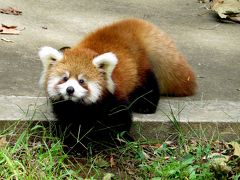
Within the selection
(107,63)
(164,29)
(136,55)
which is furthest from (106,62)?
(164,29)

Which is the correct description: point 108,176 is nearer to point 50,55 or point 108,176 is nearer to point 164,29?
point 50,55

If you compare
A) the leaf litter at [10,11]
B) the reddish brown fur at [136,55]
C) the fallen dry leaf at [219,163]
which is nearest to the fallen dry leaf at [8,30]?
the leaf litter at [10,11]

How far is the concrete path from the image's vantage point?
3.85 metres

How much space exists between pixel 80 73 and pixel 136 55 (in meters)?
0.65

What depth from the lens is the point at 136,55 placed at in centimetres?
396

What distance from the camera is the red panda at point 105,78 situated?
135 inches

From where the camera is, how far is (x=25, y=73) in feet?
14.4

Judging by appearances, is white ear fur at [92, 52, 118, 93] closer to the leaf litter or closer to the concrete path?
the concrete path

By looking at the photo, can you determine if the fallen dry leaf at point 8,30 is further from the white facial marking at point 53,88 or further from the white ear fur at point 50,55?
the white facial marking at point 53,88

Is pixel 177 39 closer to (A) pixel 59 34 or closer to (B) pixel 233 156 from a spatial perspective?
(A) pixel 59 34

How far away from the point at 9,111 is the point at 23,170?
61 centimetres

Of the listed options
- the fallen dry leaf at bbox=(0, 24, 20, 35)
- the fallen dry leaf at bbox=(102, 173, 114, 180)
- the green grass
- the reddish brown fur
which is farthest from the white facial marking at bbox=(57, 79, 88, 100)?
the fallen dry leaf at bbox=(0, 24, 20, 35)

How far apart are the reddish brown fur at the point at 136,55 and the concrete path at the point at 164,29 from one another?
16 cm

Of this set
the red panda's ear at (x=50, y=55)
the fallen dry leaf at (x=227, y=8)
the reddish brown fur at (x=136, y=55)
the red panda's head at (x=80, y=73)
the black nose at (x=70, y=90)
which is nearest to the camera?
the black nose at (x=70, y=90)
